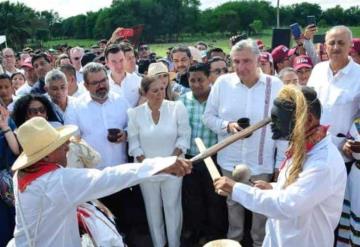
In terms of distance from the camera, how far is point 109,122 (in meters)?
5.56

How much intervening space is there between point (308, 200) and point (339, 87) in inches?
85.4

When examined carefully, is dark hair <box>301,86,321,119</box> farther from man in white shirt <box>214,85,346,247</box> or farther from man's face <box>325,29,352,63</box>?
man's face <box>325,29,352,63</box>

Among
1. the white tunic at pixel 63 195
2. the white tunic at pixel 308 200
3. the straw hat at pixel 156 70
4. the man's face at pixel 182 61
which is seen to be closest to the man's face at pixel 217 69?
the man's face at pixel 182 61

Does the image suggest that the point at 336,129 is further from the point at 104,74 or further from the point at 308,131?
the point at 104,74

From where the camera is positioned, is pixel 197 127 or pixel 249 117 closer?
pixel 249 117

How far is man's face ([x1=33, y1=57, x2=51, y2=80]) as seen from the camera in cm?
806

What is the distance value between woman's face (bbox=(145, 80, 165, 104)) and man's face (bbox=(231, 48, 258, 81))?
0.93 meters

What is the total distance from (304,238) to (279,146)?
2195 mm

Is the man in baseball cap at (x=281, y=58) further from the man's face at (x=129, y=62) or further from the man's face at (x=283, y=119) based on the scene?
the man's face at (x=283, y=119)

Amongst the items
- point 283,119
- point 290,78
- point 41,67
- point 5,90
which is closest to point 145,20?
point 41,67

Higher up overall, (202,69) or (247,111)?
(202,69)

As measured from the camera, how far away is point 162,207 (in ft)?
18.3

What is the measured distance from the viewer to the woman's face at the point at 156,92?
536 cm

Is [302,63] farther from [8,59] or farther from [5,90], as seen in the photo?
[8,59]
